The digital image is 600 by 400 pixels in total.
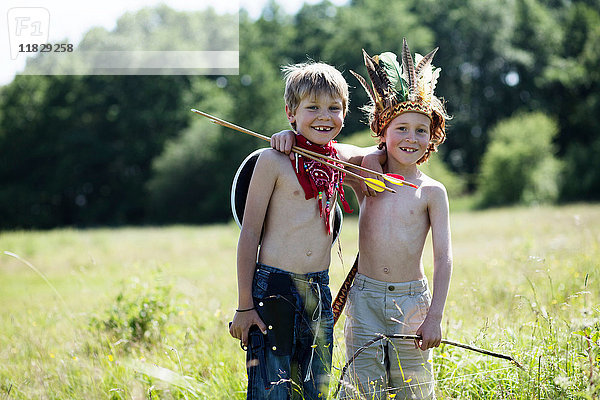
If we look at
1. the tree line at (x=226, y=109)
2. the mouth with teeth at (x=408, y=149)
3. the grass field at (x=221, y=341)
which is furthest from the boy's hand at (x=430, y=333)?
the tree line at (x=226, y=109)

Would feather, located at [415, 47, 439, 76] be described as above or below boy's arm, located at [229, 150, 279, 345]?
above

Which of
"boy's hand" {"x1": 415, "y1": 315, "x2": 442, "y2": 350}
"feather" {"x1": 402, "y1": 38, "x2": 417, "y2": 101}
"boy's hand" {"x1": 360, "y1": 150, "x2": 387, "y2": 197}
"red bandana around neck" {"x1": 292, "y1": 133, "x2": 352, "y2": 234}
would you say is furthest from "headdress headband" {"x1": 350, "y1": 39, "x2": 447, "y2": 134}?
"boy's hand" {"x1": 415, "y1": 315, "x2": 442, "y2": 350}

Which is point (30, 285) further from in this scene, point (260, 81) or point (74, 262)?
point (260, 81)

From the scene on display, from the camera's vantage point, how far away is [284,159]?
3.05 metres

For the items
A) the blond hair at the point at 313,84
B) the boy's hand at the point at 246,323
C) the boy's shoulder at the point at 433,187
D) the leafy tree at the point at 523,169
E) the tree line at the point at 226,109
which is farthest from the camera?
the tree line at the point at 226,109

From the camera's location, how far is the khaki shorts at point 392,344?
10.3ft

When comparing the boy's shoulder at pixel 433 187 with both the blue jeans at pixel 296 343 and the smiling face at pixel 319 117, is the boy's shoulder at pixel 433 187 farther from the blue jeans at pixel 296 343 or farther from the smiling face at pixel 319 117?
the blue jeans at pixel 296 343

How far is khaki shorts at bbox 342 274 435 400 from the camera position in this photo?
10.3 feet

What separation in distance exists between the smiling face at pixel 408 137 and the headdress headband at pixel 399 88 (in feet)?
0.13

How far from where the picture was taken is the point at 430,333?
2.93 m

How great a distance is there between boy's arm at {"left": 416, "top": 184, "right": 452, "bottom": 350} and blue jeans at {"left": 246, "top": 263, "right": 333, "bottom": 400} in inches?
21.0

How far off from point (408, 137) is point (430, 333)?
3.58ft

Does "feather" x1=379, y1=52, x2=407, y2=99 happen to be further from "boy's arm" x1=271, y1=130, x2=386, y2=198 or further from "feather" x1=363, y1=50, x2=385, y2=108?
"boy's arm" x1=271, y1=130, x2=386, y2=198

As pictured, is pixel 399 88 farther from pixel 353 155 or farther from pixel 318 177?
pixel 318 177
